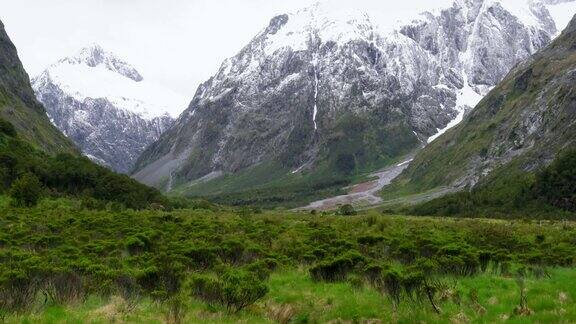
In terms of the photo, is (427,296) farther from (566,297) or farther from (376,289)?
(566,297)

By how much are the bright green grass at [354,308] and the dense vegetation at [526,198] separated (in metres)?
98.9

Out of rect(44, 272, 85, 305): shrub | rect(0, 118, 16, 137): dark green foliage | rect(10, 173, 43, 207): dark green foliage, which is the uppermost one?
rect(0, 118, 16, 137): dark green foliage

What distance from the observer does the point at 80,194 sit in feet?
274

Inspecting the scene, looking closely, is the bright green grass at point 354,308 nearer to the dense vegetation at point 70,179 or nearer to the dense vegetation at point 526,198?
the dense vegetation at point 70,179

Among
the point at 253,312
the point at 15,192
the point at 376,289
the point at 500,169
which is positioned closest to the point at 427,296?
the point at 376,289

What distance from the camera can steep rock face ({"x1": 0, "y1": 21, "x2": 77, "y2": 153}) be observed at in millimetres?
139250

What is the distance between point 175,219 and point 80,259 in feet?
99.0

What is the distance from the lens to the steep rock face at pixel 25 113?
5482 inches

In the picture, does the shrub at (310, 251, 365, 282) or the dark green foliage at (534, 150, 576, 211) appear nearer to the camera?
the shrub at (310, 251, 365, 282)

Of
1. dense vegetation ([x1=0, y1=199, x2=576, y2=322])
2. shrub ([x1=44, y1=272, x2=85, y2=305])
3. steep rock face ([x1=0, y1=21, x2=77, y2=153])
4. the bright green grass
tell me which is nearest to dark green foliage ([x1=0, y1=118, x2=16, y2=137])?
steep rock face ([x1=0, y1=21, x2=77, y2=153])

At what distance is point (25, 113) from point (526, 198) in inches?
5465

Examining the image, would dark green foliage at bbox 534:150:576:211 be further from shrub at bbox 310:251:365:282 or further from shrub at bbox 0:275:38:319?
shrub at bbox 0:275:38:319

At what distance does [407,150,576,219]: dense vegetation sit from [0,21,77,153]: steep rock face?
4028 inches

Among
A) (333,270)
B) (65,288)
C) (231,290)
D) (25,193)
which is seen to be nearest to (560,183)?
(25,193)
